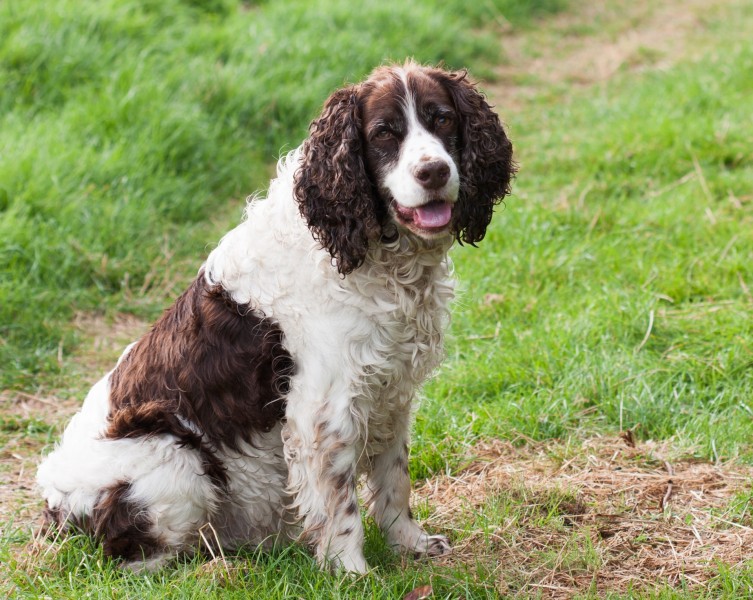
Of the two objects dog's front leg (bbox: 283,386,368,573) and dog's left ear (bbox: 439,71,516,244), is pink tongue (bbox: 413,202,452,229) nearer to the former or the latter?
dog's left ear (bbox: 439,71,516,244)

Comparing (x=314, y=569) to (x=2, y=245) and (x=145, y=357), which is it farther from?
(x=2, y=245)

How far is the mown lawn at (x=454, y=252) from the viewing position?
12.4ft

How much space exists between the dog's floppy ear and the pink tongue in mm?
163

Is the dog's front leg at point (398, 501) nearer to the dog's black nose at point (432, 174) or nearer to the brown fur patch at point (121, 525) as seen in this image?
the brown fur patch at point (121, 525)

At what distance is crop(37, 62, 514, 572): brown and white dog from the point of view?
135 inches

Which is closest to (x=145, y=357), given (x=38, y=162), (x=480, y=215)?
(x=480, y=215)

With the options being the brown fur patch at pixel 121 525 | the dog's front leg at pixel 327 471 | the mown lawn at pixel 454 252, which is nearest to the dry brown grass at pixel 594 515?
the mown lawn at pixel 454 252

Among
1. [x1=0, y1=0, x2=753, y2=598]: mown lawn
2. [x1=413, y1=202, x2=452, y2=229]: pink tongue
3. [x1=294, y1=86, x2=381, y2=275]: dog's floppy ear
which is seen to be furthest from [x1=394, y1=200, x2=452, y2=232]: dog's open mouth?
[x1=0, y1=0, x2=753, y2=598]: mown lawn

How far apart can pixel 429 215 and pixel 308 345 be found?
615 millimetres

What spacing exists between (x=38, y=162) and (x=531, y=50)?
20.6 feet

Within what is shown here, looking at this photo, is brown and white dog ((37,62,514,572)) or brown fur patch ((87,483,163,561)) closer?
brown and white dog ((37,62,514,572))

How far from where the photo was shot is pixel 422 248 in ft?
11.6

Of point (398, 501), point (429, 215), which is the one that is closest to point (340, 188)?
point (429, 215)

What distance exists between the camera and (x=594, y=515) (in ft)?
13.0
